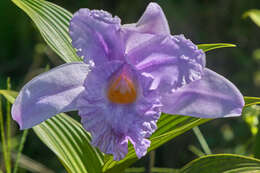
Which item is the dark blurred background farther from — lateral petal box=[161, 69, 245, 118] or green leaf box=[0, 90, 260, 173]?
lateral petal box=[161, 69, 245, 118]

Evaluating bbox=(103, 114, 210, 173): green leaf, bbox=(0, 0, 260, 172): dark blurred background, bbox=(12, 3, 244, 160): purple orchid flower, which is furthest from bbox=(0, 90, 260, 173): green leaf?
bbox=(0, 0, 260, 172): dark blurred background

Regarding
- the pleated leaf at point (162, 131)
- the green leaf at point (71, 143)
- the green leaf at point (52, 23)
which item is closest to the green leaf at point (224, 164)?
the pleated leaf at point (162, 131)

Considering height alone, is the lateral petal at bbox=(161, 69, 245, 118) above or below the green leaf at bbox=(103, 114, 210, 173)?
above

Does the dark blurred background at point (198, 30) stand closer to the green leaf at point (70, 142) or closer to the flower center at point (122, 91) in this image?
the green leaf at point (70, 142)

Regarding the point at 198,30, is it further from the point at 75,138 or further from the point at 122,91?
the point at 122,91

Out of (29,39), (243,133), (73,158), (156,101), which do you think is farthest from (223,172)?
(29,39)

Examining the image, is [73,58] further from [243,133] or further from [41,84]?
[243,133]

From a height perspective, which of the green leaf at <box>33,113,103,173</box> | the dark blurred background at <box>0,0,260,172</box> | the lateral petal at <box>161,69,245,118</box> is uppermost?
the lateral petal at <box>161,69,245,118</box>
